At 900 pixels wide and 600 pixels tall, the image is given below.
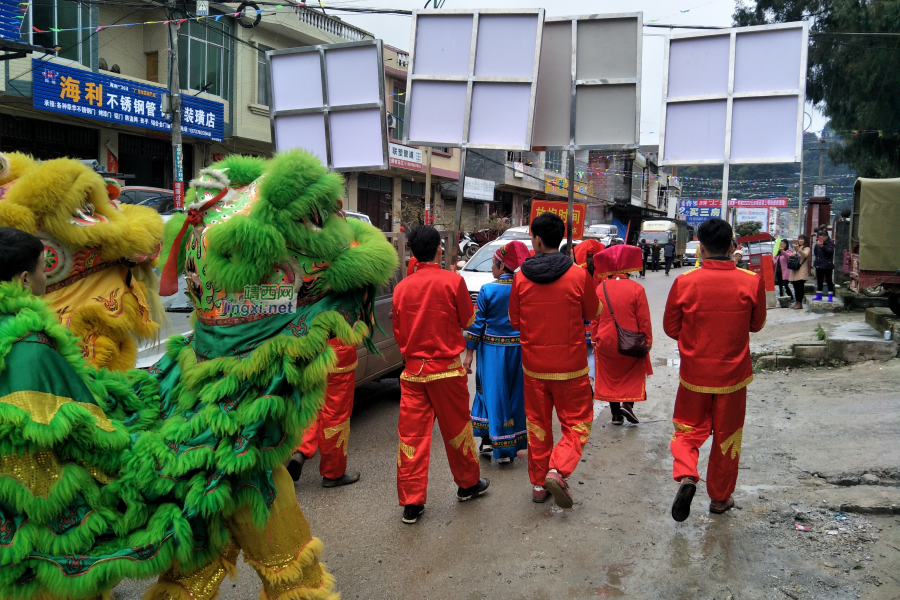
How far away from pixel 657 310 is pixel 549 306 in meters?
12.4

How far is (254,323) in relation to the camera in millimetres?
2412

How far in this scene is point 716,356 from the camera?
421cm

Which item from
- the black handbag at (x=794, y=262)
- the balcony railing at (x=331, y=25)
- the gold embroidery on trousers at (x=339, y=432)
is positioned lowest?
the gold embroidery on trousers at (x=339, y=432)

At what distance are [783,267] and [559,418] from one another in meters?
13.7

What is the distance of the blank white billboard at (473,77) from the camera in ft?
17.3

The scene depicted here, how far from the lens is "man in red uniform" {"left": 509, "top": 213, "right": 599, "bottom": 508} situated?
4.49 metres

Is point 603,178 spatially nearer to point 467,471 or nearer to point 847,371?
point 847,371

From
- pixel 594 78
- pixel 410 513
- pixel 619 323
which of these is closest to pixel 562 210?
pixel 619 323

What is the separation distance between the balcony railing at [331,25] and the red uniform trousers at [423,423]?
1909 cm

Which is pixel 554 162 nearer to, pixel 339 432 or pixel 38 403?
pixel 339 432

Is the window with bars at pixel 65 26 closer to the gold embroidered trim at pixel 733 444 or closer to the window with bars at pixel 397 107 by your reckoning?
the window with bars at pixel 397 107

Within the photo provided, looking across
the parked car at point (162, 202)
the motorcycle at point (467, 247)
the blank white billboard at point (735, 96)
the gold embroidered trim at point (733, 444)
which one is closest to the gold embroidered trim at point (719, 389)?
the gold embroidered trim at point (733, 444)

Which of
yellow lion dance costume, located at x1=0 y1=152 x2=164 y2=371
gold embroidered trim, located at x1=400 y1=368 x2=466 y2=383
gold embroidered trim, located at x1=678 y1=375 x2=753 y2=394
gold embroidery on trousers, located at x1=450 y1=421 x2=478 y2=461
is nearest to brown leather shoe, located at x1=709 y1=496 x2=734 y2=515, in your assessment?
gold embroidered trim, located at x1=678 y1=375 x2=753 y2=394

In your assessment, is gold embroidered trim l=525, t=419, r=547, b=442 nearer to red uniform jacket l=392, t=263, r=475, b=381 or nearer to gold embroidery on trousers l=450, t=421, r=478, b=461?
gold embroidery on trousers l=450, t=421, r=478, b=461
